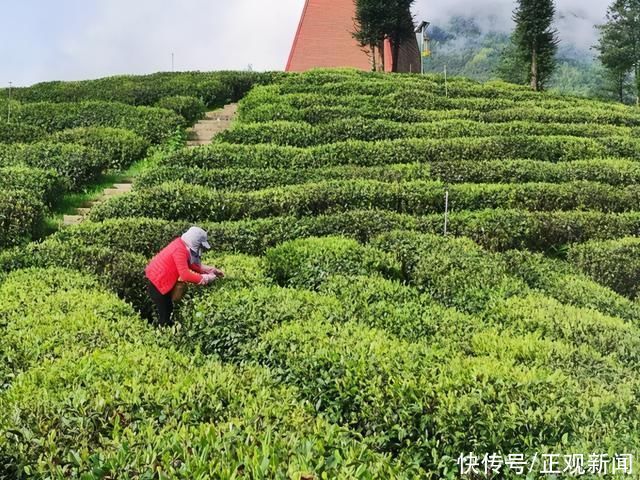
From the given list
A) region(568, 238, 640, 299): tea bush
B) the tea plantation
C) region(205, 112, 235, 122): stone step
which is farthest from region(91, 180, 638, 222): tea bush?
region(205, 112, 235, 122): stone step

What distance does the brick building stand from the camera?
35.1 meters

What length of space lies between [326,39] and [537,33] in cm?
1289

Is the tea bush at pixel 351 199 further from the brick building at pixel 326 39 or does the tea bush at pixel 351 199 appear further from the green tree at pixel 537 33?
the brick building at pixel 326 39

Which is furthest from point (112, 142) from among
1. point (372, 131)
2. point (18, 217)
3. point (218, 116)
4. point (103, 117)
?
point (372, 131)

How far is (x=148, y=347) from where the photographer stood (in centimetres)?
516

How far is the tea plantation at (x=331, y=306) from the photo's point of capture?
3682 mm

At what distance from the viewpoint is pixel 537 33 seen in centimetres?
3027

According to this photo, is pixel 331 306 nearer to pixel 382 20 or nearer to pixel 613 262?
pixel 613 262

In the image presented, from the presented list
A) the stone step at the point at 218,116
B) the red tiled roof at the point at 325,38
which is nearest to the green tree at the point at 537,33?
the red tiled roof at the point at 325,38

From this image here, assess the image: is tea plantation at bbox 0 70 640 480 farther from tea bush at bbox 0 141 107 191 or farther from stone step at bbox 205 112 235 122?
stone step at bbox 205 112 235 122

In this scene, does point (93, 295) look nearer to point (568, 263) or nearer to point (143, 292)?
point (143, 292)

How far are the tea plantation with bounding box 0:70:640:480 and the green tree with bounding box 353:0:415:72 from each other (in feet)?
51.1

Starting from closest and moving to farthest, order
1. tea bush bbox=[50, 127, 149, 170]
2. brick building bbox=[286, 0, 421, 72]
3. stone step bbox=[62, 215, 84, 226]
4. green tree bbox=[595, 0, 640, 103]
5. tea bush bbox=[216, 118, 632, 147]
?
stone step bbox=[62, 215, 84, 226], tea bush bbox=[50, 127, 149, 170], tea bush bbox=[216, 118, 632, 147], brick building bbox=[286, 0, 421, 72], green tree bbox=[595, 0, 640, 103]

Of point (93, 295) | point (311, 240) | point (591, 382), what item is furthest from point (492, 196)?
point (93, 295)
